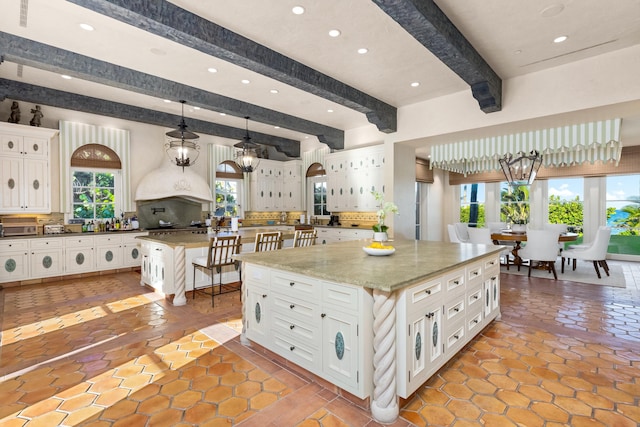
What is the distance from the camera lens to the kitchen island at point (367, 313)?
77.6 inches

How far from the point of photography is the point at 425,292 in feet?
7.16

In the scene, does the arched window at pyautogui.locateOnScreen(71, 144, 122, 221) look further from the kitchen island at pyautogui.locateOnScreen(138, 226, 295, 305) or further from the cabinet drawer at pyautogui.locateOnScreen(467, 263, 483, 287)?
the cabinet drawer at pyautogui.locateOnScreen(467, 263, 483, 287)

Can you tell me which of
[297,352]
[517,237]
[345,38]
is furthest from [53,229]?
[517,237]

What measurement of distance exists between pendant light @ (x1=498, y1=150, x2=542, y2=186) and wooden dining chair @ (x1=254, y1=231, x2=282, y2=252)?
4.51 m

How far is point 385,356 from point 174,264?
3.47 m

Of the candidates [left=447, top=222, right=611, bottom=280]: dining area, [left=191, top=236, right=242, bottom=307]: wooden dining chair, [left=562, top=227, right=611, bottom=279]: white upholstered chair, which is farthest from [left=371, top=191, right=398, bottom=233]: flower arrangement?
[left=562, top=227, right=611, bottom=279]: white upholstered chair

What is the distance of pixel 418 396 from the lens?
2.20 metres

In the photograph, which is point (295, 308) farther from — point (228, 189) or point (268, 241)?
point (228, 189)

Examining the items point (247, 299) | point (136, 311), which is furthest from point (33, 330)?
point (247, 299)

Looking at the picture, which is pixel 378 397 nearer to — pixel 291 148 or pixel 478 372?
pixel 478 372

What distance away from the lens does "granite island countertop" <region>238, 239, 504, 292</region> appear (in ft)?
6.57

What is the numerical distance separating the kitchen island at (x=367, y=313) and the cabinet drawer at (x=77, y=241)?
481 centimetres

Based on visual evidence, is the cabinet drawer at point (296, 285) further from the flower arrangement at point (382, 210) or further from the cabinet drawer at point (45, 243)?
the cabinet drawer at point (45, 243)

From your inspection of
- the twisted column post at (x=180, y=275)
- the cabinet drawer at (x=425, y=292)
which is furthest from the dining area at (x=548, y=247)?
the twisted column post at (x=180, y=275)
